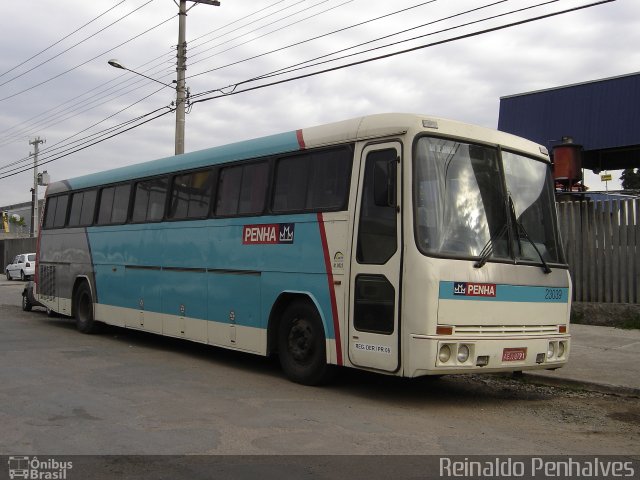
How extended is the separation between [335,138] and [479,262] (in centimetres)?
234

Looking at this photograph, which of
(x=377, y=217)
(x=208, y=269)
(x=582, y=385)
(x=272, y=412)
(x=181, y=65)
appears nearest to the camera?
(x=272, y=412)

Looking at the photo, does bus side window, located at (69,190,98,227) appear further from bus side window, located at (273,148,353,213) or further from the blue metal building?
the blue metal building

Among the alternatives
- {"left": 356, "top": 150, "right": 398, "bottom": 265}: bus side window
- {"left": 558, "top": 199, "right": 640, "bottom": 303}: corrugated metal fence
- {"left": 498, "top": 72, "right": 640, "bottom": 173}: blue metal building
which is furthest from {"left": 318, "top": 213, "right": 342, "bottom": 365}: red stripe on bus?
{"left": 498, "top": 72, "right": 640, "bottom": 173}: blue metal building

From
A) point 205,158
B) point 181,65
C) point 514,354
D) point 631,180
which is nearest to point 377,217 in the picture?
point 514,354

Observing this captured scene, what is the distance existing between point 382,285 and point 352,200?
1126mm

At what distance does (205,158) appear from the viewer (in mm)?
10773

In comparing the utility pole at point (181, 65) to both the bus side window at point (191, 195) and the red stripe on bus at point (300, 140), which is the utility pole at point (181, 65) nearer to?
the bus side window at point (191, 195)

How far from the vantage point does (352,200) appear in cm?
803

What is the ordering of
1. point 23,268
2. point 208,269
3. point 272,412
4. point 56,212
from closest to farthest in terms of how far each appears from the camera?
1. point 272,412
2. point 208,269
3. point 56,212
4. point 23,268
